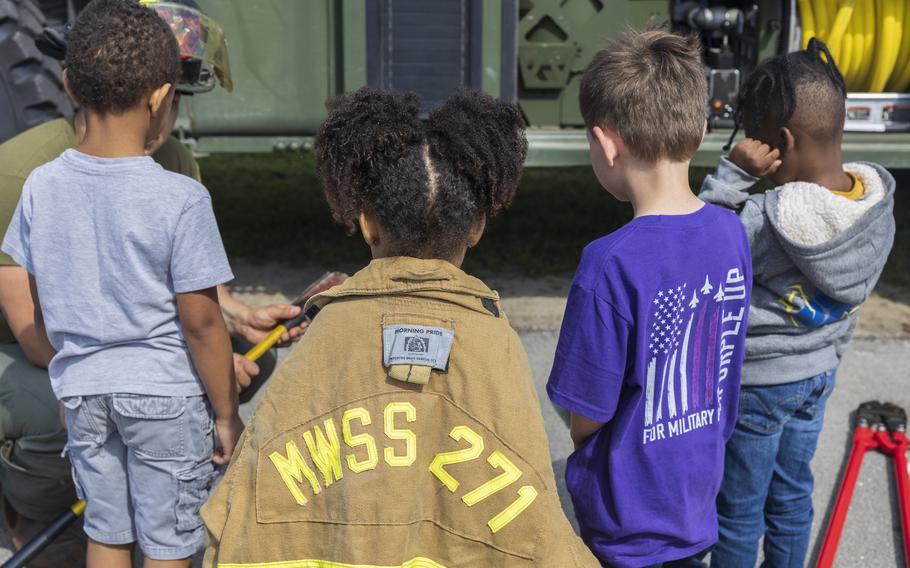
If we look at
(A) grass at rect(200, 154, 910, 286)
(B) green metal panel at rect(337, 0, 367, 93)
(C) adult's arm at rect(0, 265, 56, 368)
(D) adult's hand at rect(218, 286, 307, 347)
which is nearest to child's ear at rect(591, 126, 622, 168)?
(D) adult's hand at rect(218, 286, 307, 347)

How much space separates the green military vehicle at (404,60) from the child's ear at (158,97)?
2.45 meters

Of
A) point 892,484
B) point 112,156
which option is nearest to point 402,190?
point 112,156

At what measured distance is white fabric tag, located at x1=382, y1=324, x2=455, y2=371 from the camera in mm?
1442

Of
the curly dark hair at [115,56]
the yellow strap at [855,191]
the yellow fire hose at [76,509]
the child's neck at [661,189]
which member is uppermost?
the curly dark hair at [115,56]

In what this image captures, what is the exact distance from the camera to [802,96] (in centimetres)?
210

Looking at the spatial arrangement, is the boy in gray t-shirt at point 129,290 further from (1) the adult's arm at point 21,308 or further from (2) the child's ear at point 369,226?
(2) the child's ear at point 369,226

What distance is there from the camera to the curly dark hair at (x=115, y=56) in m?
1.90

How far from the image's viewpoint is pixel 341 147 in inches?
61.0

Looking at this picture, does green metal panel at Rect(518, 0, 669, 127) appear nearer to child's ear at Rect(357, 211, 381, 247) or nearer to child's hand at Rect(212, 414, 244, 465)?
child's hand at Rect(212, 414, 244, 465)

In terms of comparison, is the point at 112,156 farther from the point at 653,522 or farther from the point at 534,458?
the point at 653,522

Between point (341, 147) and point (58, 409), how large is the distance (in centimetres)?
133

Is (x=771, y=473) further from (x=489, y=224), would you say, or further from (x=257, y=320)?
(x=489, y=224)

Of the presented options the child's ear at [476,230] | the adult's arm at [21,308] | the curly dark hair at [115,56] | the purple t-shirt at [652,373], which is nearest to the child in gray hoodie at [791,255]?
the purple t-shirt at [652,373]

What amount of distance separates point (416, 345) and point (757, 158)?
3.52ft
